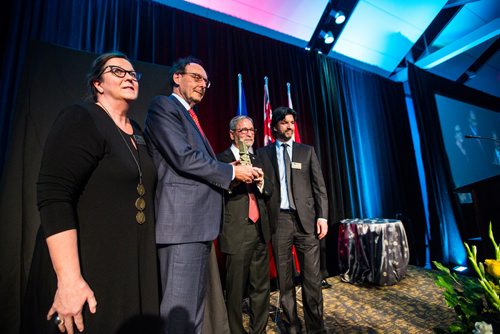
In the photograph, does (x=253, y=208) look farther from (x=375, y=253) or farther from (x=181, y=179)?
(x=375, y=253)

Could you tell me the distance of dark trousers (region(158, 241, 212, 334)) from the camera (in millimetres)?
960

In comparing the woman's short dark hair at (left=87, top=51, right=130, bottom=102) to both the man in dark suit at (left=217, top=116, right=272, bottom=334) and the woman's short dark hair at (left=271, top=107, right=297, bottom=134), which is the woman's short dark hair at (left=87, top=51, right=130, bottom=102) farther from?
the woman's short dark hair at (left=271, top=107, right=297, bottom=134)

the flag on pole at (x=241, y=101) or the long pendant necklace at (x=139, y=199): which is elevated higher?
the flag on pole at (x=241, y=101)

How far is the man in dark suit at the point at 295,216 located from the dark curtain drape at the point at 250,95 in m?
1.22

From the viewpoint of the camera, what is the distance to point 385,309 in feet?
7.77

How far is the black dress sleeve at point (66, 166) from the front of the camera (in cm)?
68

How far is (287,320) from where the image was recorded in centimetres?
189

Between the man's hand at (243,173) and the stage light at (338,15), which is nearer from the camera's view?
the man's hand at (243,173)

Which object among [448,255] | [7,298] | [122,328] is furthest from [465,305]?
[448,255]

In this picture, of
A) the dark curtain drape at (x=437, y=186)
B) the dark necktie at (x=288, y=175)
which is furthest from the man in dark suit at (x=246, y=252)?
the dark curtain drape at (x=437, y=186)

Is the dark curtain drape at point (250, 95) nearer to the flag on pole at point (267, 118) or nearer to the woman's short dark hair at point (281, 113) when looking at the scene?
the flag on pole at point (267, 118)

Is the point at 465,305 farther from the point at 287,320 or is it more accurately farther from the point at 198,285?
the point at 287,320

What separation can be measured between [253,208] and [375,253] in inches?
80.8

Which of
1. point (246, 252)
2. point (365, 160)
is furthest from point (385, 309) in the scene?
point (365, 160)
